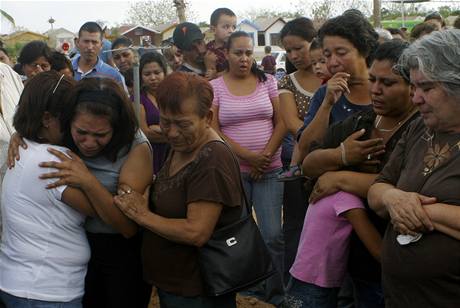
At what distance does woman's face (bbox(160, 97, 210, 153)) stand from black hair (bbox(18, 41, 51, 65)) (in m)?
3.04

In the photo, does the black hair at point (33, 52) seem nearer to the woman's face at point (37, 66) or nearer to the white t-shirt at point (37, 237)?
the woman's face at point (37, 66)

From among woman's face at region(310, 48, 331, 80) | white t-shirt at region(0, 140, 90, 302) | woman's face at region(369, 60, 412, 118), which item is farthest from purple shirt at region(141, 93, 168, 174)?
woman's face at region(369, 60, 412, 118)

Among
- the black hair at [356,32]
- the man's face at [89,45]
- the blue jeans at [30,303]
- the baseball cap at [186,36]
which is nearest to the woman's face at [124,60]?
the man's face at [89,45]

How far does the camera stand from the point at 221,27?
19.9 ft

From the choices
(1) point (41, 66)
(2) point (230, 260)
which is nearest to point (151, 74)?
(1) point (41, 66)

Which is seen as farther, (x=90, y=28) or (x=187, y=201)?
(x=90, y=28)

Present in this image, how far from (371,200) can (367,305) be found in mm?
687

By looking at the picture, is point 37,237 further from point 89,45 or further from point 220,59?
point 89,45

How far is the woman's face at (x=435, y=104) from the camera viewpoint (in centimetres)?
205

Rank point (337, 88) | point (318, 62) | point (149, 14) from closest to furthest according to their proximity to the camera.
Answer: point (337, 88)
point (318, 62)
point (149, 14)

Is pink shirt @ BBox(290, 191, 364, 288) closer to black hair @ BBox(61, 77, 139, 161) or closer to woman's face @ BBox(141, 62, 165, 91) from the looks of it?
black hair @ BBox(61, 77, 139, 161)

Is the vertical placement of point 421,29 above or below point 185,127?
above

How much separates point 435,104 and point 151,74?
11.6 feet

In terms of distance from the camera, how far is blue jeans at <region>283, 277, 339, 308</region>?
8.78 ft
